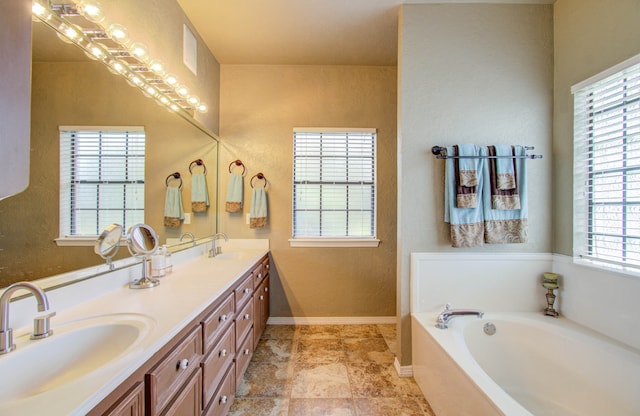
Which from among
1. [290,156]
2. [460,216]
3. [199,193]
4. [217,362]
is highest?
[290,156]

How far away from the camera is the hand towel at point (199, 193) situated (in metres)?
2.22

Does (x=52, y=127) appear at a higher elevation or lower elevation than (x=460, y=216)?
higher

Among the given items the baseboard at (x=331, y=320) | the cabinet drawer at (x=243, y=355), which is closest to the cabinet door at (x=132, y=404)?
the cabinet drawer at (x=243, y=355)

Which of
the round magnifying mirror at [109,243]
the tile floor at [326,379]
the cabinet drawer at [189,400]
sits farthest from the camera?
the tile floor at [326,379]

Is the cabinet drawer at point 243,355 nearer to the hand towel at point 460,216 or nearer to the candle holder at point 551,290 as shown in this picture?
the hand towel at point 460,216

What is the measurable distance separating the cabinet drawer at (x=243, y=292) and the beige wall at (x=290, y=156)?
0.80 m

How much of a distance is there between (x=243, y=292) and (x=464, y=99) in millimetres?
2184

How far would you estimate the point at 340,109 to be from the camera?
2.75 meters

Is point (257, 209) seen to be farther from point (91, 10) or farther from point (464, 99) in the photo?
point (464, 99)

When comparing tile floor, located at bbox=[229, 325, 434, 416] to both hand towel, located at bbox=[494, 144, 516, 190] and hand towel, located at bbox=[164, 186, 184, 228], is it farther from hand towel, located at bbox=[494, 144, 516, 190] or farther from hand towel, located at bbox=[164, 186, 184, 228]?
hand towel, located at bbox=[494, 144, 516, 190]

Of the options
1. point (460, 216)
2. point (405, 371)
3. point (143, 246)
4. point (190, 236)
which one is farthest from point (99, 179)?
point (405, 371)

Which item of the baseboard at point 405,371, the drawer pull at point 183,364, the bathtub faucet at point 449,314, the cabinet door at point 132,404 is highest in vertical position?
the cabinet door at point 132,404

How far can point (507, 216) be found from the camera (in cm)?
186

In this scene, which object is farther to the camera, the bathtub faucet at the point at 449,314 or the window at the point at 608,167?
the bathtub faucet at the point at 449,314
